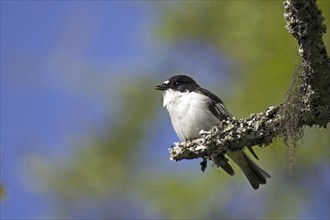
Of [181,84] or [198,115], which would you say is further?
[181,84]

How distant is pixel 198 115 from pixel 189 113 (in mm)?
72

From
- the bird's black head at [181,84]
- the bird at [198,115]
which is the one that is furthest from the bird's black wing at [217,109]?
the bird's black head at [181,84]

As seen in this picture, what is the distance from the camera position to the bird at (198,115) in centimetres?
512

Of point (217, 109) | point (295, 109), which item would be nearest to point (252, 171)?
point (217, 109)

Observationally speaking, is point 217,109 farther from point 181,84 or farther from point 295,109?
point 295,109

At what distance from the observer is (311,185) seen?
5.97 meters

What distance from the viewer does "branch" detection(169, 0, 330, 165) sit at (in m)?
2.91

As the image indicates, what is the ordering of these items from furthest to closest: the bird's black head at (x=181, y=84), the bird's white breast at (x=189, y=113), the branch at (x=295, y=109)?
the bird's black head at (x=181, y=84), the bird's white breast at (x=189, y=113), the branch at (x=295, y=109)

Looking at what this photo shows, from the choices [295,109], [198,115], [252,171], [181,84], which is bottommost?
[295,109]

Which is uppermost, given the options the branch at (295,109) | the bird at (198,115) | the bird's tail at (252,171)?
the bird at (198,115)

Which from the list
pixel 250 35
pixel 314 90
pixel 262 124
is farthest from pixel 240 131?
pixel 250 35

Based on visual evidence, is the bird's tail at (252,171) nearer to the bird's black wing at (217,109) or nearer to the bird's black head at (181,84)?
the bird's black wing at (217,109)

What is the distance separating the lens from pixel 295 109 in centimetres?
314

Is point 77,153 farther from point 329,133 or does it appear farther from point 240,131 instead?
point 240,131
